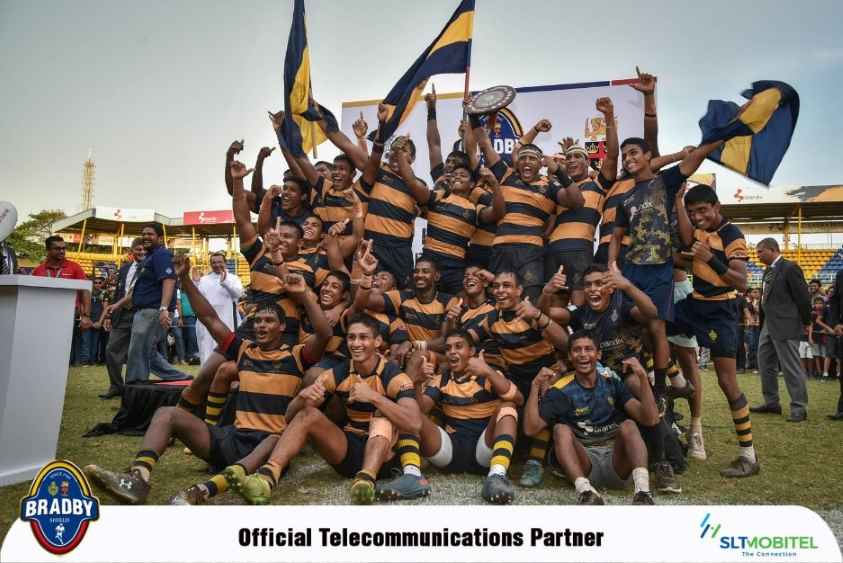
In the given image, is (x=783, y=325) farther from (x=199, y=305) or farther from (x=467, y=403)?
(x=199, y=305)

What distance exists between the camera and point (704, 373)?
13.9 meters

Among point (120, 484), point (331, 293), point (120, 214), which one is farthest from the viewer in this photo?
point (120, 214)

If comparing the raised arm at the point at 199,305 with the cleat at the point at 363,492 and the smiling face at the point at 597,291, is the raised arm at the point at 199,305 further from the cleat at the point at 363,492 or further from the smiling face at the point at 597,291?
the smiling face at the point at 597,291

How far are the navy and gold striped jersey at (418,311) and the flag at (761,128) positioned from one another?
2.85 m

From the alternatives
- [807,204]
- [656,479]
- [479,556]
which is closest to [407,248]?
[656,479]

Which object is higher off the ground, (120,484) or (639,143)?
(639,143)

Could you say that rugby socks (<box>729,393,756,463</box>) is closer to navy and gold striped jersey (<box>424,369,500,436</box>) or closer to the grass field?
the grass field

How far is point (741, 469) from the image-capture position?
4.60 meters

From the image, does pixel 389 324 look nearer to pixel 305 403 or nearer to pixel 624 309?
pixel 305 403

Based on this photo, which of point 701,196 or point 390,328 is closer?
point 701,196

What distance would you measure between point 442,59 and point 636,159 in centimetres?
278

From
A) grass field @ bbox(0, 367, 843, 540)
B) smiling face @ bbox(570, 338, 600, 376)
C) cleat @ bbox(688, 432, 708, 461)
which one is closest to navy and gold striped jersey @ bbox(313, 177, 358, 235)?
grass field @ bbox(0, 367, 843, 540)

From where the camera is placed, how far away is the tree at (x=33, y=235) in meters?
36.0

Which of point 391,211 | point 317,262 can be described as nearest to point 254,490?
point 317,262
